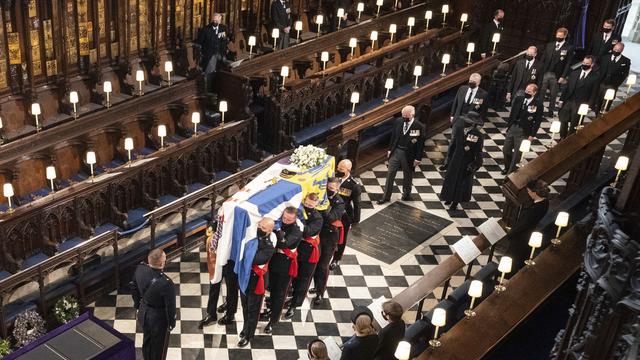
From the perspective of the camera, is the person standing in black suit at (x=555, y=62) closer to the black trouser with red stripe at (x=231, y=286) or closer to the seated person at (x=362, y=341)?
the black trouser with red stripe at (x=231, y=286)

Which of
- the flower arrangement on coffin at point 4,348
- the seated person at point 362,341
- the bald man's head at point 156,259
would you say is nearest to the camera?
the seated person at point 362,341

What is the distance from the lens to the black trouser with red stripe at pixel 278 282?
9.32 meters

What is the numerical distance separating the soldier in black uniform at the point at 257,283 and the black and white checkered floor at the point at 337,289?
23cm

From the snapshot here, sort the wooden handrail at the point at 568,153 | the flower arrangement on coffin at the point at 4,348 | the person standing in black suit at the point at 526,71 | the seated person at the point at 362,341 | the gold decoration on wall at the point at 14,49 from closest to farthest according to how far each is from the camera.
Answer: the seated person at the point at 362,341
the flower arrangement on coffin at the point at 4,348
the wooden handrail at the point at 568,153
the gold decoration on wall at the point at 14,49
the person standing in black suit at the point at 526,71

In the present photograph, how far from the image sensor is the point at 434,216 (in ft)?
41.7

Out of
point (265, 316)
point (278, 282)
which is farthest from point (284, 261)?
point (265, 316)

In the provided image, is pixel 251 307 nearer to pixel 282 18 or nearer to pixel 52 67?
pixel 52 67

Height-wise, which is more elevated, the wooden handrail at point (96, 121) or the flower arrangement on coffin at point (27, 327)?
the wooden handrail at point (96, 121)

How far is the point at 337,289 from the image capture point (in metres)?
10.8

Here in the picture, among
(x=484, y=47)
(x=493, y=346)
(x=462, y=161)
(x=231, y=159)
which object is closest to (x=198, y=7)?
(x=231, y=159)

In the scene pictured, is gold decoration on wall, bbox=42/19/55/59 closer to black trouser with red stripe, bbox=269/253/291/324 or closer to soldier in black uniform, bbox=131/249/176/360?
soldier in black uniform, bbox=131/249/176/360

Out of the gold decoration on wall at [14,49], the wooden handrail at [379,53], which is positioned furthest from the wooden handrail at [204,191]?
the gold decoration on wall at [14,49]

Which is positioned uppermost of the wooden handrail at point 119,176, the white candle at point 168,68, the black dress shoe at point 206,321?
the white candle at point 168,68

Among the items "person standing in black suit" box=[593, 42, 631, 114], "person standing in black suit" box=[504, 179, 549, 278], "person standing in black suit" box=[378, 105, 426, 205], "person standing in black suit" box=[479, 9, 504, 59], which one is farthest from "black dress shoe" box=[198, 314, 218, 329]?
"person standing in black suit" box=[593, 42, 631, 114]
